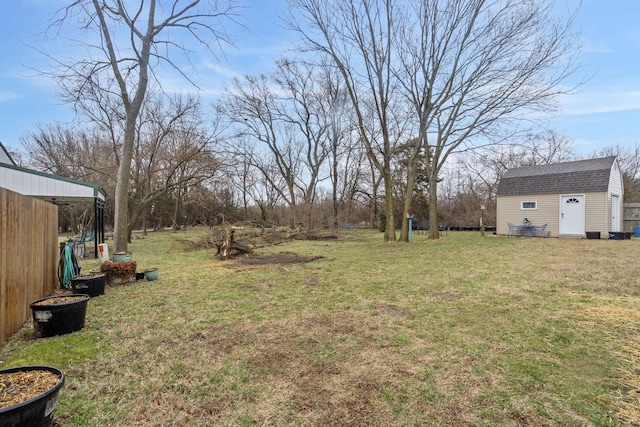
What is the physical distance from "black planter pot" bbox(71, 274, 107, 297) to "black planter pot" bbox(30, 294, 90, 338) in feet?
5.13

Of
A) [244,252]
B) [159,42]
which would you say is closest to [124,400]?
[244,252]

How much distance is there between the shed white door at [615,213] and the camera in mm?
14291

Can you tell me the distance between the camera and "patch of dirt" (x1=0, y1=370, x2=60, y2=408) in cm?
176

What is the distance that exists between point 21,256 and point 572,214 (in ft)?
60.7

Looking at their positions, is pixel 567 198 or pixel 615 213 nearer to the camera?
pixel 615 213

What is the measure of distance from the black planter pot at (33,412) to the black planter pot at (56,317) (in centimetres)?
203

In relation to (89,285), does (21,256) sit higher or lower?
higher

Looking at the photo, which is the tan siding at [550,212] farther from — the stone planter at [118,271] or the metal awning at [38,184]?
the metal awning at [38,184]

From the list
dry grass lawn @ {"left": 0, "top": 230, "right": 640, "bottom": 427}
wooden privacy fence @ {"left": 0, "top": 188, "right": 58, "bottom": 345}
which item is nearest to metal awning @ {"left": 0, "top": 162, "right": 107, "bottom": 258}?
wooden privacy fence @ {"left": 0, "top": 188, "right": 58, "bottom": 345}

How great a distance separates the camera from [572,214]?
14.7 m

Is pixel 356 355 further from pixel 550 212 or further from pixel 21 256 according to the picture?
pixel 550 212

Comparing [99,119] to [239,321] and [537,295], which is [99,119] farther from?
[537,295]

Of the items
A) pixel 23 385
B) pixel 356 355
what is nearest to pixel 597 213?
pixel 356 355

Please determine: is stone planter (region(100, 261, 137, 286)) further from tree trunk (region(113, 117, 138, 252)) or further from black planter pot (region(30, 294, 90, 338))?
black planter pot (region(30, 294, 90, 338))
